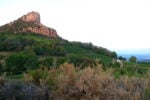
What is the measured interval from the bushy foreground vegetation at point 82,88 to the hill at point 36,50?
535 inches

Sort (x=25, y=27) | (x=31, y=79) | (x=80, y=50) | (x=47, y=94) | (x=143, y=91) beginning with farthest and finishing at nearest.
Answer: (x=25, y=27), (x=80, y=50), (x=31, y=79), (x=47, y=94), (x=143, y=91)

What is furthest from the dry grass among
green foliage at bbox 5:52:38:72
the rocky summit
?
the rocky summit

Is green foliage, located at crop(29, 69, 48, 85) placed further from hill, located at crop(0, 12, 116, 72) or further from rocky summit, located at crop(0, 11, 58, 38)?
rocky summit, located at crop(0, 11, 58, 38)

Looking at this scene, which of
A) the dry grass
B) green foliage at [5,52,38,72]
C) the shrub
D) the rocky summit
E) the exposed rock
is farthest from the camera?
the exposed rock

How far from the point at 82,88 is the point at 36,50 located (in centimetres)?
5460

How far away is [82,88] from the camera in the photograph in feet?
44.2

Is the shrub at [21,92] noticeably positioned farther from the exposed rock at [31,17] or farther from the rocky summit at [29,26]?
the exposed rock at [31,17]

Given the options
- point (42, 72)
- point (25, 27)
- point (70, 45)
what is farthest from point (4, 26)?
point (42, 72)

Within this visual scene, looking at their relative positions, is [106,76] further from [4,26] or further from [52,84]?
[4,26]

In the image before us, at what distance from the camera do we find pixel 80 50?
7944cm

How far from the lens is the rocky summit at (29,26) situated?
93.2m

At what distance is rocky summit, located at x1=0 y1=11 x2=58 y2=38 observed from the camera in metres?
93.2

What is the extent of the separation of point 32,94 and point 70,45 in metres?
70.1

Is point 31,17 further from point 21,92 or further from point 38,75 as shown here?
point 21,92
